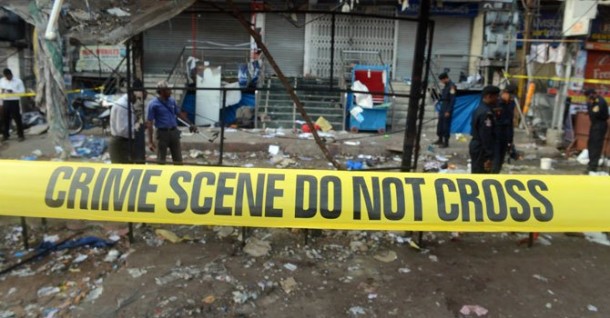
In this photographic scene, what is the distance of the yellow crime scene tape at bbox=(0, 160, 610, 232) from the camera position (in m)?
3.94

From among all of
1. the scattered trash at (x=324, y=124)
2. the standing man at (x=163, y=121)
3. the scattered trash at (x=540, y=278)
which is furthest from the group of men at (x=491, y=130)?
the scattered trash at (x=324, y=124)

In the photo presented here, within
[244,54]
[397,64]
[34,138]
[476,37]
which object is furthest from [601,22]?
[34,138]

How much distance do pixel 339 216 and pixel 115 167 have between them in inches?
81.6

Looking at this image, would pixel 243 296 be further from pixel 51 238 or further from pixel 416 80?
pixel 416 80

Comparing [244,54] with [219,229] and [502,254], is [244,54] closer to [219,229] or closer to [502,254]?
[219,229]

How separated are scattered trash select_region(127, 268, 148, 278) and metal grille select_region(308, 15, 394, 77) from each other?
12.7 meters

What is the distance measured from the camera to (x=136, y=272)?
14.5 feet

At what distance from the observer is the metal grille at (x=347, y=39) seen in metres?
16.2

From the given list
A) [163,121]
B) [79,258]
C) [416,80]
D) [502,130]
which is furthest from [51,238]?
[502,130]

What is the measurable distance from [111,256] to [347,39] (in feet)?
42.8

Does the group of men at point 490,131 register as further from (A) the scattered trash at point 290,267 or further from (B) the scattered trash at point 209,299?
(B) the scattered trash at point 209,299

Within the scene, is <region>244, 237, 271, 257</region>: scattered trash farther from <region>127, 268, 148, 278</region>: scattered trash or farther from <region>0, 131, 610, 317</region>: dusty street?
<region>127, 268, 148, 278</region>: scattered trash

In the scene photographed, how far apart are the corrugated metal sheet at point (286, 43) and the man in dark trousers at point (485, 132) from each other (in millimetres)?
10830

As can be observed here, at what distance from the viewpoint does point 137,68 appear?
6.29 meters
